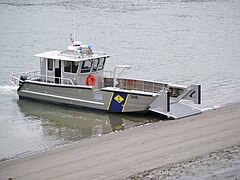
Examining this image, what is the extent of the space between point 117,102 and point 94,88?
85.8 inches

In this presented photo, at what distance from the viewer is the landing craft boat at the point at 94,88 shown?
70.3 feet

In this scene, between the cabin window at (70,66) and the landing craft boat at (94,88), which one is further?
the cabin window at (70,66)

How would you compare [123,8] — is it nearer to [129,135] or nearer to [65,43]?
[65,43]

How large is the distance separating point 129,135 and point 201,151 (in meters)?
3.73

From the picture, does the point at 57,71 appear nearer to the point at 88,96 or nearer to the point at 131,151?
the point at 88,96

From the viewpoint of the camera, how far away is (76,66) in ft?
77.4

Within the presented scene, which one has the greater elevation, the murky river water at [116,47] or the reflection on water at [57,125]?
the murky river water at [116,47]

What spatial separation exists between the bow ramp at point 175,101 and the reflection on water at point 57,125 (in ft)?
2.10

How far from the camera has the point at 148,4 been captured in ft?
229

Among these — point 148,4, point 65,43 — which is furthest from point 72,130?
point 148,4

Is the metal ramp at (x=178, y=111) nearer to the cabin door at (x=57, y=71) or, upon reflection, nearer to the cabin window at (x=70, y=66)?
the cabin window at (x=70, y=66)

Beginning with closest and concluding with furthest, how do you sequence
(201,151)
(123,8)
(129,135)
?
(201,151)
(129,135)
(123,8)

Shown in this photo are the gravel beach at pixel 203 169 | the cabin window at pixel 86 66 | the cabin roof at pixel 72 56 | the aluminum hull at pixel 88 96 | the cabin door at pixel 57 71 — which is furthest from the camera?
the cabin door at pixel 57 71

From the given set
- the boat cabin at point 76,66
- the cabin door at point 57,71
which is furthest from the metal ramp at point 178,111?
the cabin door at point 57,71
